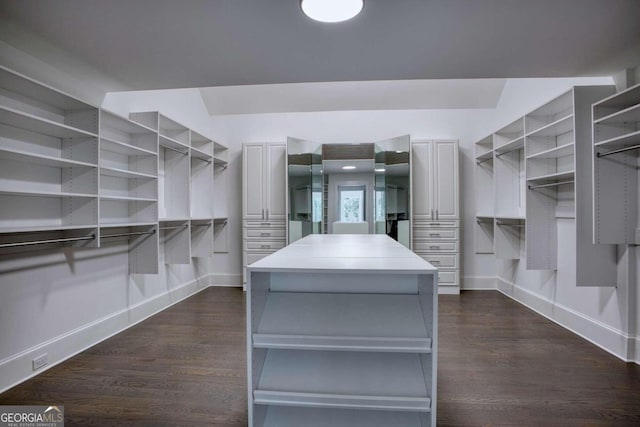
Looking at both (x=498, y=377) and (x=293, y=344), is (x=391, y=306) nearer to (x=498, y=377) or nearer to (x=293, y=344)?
(x=293, y=344)

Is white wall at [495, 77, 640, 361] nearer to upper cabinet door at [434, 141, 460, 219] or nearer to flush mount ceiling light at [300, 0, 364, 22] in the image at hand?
upper cabinet door at [434, 141, 460, 219]

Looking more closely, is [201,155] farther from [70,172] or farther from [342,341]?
[342,341]

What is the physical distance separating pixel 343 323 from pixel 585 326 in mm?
2754

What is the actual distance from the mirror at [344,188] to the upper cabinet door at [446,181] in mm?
556

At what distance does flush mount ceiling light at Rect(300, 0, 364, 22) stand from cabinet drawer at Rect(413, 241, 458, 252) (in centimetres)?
341

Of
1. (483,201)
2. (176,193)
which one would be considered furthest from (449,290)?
(176,193)

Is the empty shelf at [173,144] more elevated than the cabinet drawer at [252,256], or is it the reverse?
the empty shelf at [173,144]

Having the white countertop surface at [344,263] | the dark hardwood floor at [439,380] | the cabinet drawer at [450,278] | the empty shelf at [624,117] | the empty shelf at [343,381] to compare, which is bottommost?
the dark hardwood floor at [439,380]

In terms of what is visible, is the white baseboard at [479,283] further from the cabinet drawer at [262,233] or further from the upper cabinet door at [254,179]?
the upper cabinet door at [254,179]

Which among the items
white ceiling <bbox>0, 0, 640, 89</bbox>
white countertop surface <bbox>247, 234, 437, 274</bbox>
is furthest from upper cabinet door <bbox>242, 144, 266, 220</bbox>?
white countertop surface <bbox>247, 234, 437, 274</bbox>

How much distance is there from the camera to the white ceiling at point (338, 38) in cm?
171

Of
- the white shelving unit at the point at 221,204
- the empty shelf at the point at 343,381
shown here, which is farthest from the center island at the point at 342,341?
the white shelving unit at the point at 221,204

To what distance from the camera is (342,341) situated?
4.76ft

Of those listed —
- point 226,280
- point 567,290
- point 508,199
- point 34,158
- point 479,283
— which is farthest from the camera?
point 226,280
